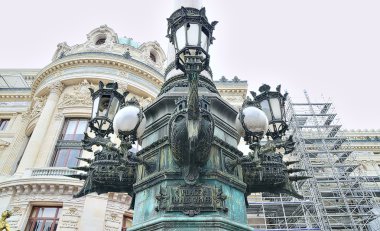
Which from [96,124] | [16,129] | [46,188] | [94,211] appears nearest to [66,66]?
[16,129]

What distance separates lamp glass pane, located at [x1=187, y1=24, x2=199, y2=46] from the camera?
2990 millimetres

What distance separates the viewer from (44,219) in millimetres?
15172

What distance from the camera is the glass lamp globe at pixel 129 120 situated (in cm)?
356

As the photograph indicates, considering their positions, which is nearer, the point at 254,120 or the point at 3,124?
the point at 254,120

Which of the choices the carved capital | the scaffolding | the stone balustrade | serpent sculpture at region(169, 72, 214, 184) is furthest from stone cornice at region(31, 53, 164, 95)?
serpent sculpture at region(169, 72, 214, 184)

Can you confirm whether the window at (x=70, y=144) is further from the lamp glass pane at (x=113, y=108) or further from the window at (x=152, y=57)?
the lamp glass pane at (x=113, y=108)

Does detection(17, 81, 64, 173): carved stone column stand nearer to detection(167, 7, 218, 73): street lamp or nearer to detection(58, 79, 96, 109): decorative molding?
detection(58, 79, 96, 109): decorative molding

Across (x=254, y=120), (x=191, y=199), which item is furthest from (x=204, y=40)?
(x=191, y=199)

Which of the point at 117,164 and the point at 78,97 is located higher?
the point at 78,97

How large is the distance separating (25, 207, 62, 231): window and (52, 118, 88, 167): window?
2.67 metres

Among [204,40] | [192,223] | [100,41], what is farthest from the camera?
[100,41]

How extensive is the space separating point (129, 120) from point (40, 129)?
1718 cm

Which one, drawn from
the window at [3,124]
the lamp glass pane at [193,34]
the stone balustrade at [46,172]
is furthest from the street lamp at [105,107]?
the window at [3,124]

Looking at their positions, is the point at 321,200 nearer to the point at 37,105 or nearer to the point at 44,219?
the point at 44,219
